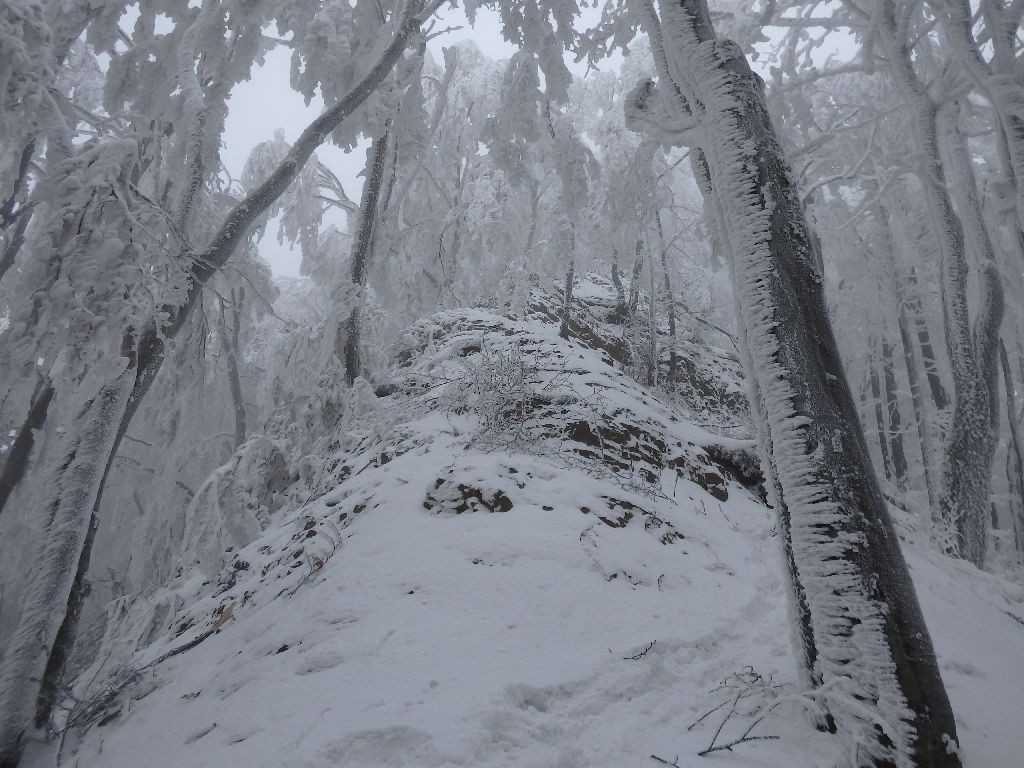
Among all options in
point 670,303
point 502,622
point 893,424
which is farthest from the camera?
point 893,424

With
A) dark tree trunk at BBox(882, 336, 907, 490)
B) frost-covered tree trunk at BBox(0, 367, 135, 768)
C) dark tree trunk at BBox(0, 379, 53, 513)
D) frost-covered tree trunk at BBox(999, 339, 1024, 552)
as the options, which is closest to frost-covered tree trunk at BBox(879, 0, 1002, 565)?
frost-covered tree trunk at BBox(999, 339, 1024, 552)

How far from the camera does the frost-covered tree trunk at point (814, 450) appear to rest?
164 cm

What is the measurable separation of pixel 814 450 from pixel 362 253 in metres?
4.96

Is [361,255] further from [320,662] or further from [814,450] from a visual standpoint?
[814,450]

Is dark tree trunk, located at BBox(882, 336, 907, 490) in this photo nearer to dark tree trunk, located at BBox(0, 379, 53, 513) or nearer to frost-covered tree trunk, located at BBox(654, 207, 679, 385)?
frost-covered tree trunk, located at BBox(654, 207, 679, 385)

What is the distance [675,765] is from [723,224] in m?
2.06

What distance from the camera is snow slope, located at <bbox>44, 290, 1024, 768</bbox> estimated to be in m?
1.77

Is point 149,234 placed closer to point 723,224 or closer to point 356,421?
point 723,224

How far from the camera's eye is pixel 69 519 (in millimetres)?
2518

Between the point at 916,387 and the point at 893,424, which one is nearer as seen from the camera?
the point at 916,387

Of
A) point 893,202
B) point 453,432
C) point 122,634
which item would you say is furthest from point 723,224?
point 893,202

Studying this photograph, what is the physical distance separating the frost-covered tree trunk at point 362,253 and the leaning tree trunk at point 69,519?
86.0 inches

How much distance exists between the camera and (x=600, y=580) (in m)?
2.76

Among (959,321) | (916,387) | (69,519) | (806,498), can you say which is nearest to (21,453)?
(69,519)
